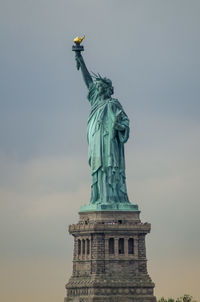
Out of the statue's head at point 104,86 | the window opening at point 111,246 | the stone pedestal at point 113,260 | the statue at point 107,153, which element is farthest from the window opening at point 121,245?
the statue's head at point 104,86

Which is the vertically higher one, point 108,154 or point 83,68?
point 83,68

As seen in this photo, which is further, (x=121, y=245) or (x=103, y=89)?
(x=103, y=89)

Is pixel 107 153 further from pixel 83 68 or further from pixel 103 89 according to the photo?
pixel 83 68

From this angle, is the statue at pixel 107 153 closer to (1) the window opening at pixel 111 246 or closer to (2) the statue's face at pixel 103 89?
(2) the statue's face at pixel 103 89

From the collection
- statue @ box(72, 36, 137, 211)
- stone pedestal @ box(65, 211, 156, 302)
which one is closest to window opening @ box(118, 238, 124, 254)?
stone pedestal @ box(65, 211, 156, 302)

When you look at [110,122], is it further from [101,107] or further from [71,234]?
[71,234]

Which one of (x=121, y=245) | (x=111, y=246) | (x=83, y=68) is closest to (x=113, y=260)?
(x=111, y=246)

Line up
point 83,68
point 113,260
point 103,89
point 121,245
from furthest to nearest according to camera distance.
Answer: point 83,68, point 103,89, point 121,245, point 113,260

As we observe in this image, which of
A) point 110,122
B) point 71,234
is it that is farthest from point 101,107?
point 71,234
